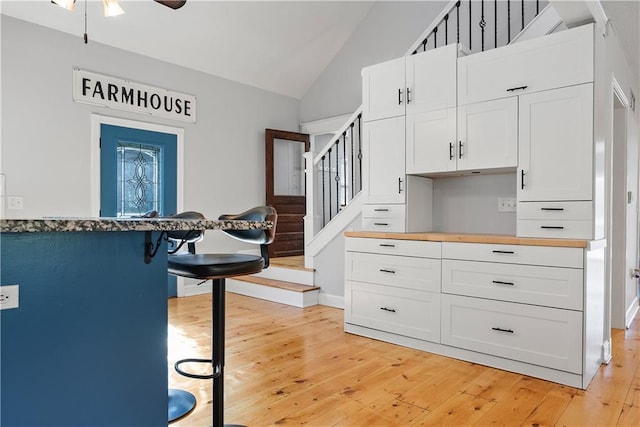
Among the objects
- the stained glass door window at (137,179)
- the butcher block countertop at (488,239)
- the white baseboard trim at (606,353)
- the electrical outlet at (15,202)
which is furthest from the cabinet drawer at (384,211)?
the electrical outlet at (15,202)

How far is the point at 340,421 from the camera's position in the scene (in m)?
1.94

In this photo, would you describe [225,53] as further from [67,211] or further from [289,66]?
[67,211]

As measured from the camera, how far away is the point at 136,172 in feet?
15.0

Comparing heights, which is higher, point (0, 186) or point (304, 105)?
point (304, 105)

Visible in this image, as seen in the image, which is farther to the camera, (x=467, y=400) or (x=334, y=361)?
(x=334, y=361)

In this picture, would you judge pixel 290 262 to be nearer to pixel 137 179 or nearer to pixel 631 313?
pixel 137 179

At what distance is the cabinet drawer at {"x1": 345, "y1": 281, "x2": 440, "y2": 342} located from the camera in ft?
9.66

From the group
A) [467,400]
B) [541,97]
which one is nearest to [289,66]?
[541,97]

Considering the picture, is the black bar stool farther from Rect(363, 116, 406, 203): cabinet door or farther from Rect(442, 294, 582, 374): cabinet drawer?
Rect(363, 116, 406, 203): cabinet door

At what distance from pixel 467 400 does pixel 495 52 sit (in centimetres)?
228

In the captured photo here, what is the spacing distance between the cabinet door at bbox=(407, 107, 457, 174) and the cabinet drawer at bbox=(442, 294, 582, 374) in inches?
39.3

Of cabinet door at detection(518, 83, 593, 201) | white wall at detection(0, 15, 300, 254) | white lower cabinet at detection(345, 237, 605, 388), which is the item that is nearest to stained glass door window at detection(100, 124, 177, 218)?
white wall at detection(0, 15, 300, 254)

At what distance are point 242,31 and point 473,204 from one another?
3.48m

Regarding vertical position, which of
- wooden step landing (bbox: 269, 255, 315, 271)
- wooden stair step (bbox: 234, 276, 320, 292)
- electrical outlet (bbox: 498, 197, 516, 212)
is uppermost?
electrical outlet (bbox: 498, 197, 516, 212)
